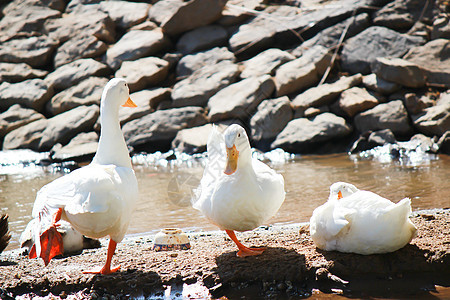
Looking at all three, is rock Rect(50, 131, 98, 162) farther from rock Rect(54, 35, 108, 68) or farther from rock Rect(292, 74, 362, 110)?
rock Rect(292, 74, 362, 110)

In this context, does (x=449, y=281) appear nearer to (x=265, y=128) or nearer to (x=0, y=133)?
(x=265, y=128)

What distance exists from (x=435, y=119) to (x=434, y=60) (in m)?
2.10

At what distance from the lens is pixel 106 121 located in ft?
13.7

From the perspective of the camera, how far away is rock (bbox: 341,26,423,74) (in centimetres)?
1300

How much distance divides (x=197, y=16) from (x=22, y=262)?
40.7 feet

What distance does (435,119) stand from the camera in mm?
10891

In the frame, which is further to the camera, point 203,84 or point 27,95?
point 27,95

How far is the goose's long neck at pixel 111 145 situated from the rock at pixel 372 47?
9.87 meters

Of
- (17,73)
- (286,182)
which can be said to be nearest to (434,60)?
(286,182)

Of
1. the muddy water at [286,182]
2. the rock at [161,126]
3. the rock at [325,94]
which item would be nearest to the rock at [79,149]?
the muddy water at [286,182]

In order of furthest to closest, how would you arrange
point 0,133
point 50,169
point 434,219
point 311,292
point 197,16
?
point 197,16, point 0,133, point 50,169, point 434,219, point 311,292

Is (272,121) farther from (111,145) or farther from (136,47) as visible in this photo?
(111,145)

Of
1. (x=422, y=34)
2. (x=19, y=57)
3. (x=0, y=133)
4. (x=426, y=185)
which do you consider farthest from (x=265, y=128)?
(x=19, y=57)

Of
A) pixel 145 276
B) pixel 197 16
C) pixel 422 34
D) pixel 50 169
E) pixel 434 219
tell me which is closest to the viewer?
pixel 145 276
